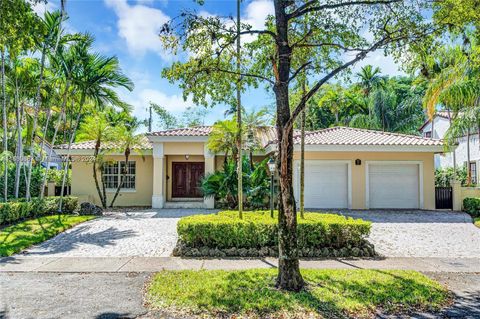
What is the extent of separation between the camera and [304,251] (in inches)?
328

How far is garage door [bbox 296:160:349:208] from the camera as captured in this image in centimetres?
1703

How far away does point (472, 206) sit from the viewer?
15672 millimetres

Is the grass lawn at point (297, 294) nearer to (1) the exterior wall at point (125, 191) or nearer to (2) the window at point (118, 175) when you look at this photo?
(1) the exterior wall at point (125, 191)

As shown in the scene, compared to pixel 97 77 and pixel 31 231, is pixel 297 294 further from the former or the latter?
pixel 97 77

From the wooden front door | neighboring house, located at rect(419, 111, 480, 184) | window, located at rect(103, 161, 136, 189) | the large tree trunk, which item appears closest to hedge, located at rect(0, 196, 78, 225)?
window, located at rect(103, 161, 136, 189)

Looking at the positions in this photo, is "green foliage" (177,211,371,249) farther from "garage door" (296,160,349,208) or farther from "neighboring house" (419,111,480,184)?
"neighboring house" (419,111,480,184)

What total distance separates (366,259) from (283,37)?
213 inches

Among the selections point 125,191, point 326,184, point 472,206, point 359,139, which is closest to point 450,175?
point 472,206

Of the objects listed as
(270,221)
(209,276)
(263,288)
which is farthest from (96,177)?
(263,288)

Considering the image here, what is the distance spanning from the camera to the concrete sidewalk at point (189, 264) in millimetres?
7273

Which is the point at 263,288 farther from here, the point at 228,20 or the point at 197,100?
the point at 228,20

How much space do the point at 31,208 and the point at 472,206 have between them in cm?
1890

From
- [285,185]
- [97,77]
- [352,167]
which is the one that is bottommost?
[285,185]

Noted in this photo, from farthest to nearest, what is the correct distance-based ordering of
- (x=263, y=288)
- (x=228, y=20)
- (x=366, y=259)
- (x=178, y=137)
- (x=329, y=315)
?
(x=178, y=137), (x=366, y=259), (x=228, y=20), (x=263, y=288), (x=329, y=315)
